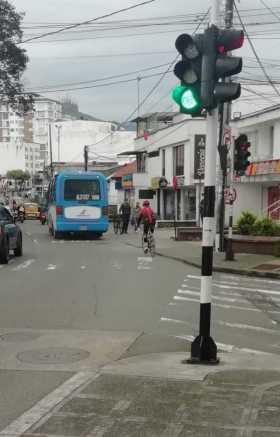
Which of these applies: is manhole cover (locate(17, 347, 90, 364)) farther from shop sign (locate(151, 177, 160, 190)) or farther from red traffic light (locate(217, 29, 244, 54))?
shop sign (locate(151, 177, 160, 190))

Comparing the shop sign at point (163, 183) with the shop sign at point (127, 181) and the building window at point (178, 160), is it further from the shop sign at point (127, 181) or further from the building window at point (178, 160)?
the shop sign at point (127, 181)

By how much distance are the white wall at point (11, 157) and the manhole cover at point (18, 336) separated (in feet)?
457

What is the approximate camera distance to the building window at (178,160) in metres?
42.9

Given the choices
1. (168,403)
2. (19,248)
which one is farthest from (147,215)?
(168,403)

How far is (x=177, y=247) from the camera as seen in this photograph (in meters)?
24.8

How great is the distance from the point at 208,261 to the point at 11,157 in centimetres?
14291

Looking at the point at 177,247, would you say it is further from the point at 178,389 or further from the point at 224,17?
the point at 178,389

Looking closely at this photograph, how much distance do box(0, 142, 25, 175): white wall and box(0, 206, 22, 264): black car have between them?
12764 cm

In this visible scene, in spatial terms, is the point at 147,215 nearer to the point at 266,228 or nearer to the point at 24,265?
the point at 266,228

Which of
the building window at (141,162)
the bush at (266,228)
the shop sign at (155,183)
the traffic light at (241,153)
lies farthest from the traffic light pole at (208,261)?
the building window at (141,162)

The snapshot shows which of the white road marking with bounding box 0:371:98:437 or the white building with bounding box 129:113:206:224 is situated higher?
the white building with bounding box 129:113:206:224

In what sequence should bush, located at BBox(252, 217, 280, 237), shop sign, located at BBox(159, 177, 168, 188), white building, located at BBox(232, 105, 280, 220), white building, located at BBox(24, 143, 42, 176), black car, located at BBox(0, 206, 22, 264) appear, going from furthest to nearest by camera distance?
white building, located at BBox(24, 143, 42, 176) → shop sign, located at BBox(159, 177, 168, 188) → white building, located at BBox(232, 105, 280, 220) → bush, located at BBox(252, 217, 280, 237) → black car, located at BBox(0, 206, 22, 264)

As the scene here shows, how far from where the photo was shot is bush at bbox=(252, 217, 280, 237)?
21.7 m

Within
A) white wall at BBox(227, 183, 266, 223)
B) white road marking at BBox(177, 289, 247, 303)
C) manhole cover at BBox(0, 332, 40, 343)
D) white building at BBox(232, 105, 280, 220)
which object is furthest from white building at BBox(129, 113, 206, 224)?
manhole cover at BBox(0, 332, 40, 343)
